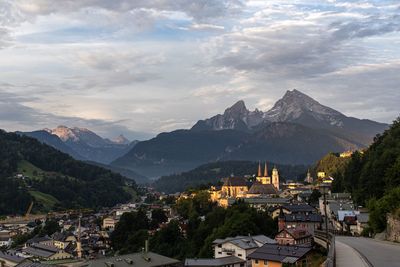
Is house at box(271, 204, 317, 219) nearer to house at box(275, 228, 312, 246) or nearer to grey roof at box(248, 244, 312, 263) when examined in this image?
house at box(275, 228, 312, 246)

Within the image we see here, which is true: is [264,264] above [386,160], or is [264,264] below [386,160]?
below

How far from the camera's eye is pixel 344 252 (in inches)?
1139

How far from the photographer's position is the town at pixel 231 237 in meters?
53.7

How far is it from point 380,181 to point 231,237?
21.2 meters

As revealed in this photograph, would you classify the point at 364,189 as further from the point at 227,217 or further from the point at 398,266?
the point at 398,266

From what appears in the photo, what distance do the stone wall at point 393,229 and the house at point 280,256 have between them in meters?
9.89

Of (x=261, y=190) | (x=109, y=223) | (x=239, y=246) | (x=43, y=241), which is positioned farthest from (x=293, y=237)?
(x=109, y=223)

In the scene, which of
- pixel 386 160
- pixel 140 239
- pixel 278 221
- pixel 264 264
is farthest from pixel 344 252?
pixel 140 239

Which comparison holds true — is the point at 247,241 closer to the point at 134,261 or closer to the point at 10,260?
the point at 134,261

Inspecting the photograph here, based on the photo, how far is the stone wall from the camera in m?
34.8

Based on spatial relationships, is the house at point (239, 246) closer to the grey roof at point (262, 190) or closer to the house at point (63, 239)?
the house at point (63, 239)

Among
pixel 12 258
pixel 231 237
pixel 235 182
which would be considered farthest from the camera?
pixel 235 182

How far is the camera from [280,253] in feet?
174

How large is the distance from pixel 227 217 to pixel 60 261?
29.2m
